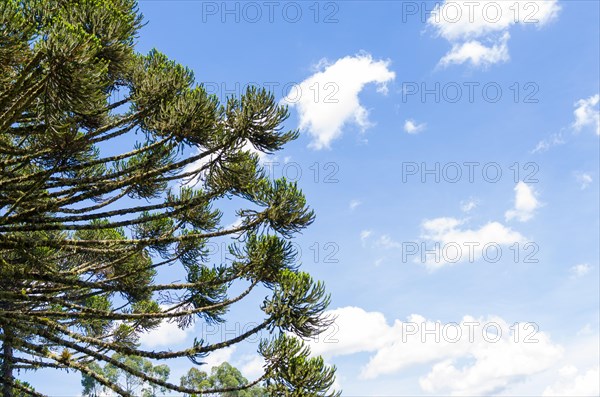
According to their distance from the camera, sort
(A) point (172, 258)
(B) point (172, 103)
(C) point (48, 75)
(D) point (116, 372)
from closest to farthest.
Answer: (C) point (48, 75) → (B) point (172, 103) → (A) point (172, 258) → (D) point (116, 372)

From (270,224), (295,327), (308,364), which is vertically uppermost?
(270,224)

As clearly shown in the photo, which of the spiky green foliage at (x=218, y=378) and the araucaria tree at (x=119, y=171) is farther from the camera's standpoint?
the spiky green foliage at (x=218, y=378)

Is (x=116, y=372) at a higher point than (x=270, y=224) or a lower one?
higher

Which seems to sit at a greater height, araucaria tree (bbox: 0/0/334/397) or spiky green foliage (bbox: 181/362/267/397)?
spiky green foliage (bbox: 181/362/267/397)

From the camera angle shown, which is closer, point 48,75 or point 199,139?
point 48,75

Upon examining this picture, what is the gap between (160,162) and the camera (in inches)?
389

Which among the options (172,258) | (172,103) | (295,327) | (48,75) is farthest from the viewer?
(172,258)

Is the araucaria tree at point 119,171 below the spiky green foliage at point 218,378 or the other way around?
below

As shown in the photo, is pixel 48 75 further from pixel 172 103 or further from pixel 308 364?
pixel 308 364

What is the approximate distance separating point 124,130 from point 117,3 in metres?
2.66

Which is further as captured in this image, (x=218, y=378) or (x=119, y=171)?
(x=218, y=378)

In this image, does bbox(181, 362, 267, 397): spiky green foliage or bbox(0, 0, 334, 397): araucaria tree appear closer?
bbox(0, 0, 334, 397): araucaria tree

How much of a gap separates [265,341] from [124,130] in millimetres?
3859

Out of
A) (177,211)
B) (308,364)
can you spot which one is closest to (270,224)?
(177,211)
